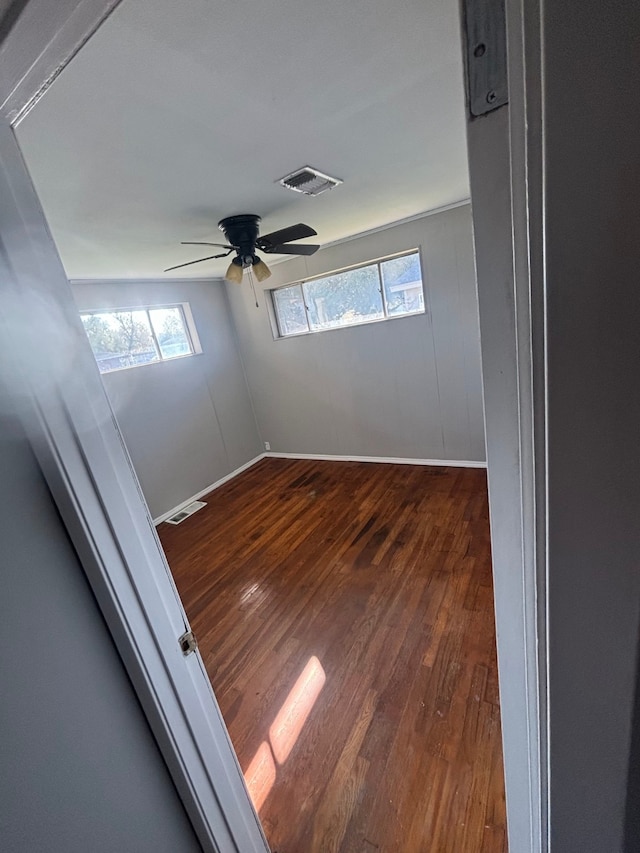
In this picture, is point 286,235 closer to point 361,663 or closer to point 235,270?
point 235,270

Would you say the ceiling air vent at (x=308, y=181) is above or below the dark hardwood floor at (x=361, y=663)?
above

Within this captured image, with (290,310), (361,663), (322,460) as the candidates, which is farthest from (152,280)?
(361,663)

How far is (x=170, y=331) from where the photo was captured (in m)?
4.20

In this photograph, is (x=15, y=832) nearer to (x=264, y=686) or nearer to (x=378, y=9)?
(x=264, y=686)

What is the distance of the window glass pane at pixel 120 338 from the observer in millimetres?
3551

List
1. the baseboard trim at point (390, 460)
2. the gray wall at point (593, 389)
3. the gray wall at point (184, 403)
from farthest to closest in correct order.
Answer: the baseboard trim at point (390, 460), the gray wall at point (184, 403), the gray wall at point (593, 389)

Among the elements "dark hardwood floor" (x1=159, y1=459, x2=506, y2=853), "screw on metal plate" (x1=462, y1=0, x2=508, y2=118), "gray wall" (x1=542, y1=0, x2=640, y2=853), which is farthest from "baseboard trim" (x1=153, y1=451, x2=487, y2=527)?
"screw on metal plate" (x1=462, y1=0, x2=508, y2=118)

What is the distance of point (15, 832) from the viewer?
0.62m

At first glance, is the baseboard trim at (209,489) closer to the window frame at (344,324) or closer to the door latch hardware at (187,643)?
the window frame at (344,324)

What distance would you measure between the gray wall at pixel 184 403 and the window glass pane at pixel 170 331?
0.43 ft

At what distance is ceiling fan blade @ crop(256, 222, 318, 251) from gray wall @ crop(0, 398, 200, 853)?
6.92ft

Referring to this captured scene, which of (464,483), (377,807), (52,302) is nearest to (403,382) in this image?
(464,483)

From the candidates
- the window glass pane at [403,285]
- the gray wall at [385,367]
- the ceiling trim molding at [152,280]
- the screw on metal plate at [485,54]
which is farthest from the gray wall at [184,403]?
the screw on metal plate at [485,54]

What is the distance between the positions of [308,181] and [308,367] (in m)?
2.56
